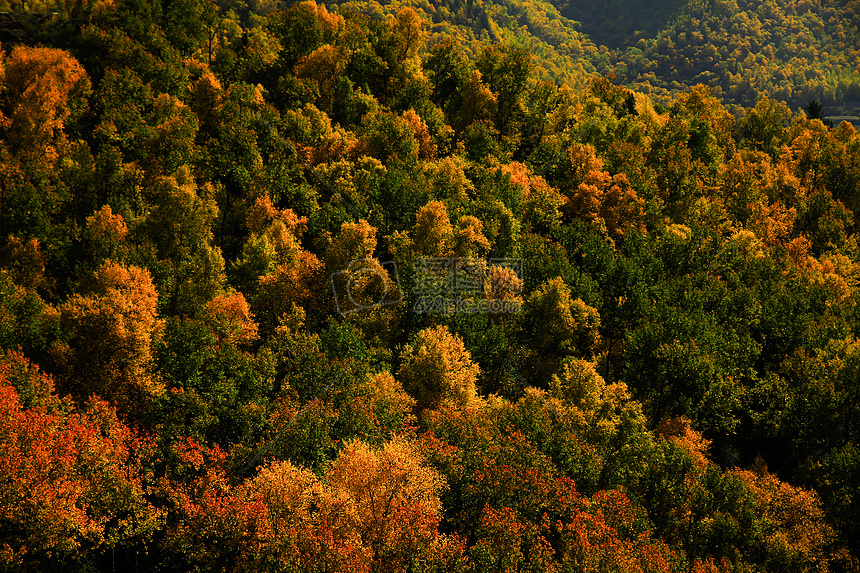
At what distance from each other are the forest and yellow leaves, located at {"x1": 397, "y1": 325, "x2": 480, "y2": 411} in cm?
27

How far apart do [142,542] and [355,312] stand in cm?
2700

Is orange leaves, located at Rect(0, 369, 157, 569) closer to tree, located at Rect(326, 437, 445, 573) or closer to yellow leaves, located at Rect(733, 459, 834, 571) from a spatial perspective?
tree, located at Rect(326, 437, 445, 573)

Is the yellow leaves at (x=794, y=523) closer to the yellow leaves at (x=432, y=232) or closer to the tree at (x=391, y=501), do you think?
the tree at (x=391, y=501)

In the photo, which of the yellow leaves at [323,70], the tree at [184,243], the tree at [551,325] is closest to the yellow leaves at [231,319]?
the tree at [184,243]

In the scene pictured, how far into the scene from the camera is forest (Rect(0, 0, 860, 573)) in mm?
40938

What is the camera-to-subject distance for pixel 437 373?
5372cm

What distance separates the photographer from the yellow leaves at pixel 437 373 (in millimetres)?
53719

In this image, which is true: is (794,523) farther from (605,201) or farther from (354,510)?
(605,201)

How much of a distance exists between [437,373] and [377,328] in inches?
389

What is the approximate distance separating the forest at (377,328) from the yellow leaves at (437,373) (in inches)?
10.7

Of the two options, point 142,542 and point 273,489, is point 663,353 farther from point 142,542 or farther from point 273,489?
point 142,542

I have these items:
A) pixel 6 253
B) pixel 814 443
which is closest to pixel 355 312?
pixel 6 253

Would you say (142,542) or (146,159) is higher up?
(146,159)

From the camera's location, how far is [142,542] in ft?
144
